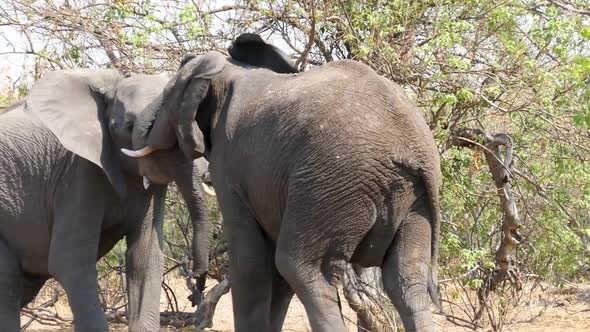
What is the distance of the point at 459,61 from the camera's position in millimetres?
7594

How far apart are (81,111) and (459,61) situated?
2607mm

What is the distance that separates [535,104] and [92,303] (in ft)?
11.6

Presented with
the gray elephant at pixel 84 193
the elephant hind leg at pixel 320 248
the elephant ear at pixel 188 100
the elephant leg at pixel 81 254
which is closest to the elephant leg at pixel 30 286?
the gray elephant at pixel 84 193

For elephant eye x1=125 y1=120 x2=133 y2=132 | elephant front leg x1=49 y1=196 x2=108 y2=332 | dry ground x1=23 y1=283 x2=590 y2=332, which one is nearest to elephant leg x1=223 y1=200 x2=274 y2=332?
elephant eye x1=125 y1=120 x2=133 y2=132

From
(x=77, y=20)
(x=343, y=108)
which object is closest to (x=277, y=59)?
(x=343, y=108)

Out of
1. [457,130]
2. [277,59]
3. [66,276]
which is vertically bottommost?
[66,276]

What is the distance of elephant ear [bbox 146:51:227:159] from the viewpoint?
18.7ft

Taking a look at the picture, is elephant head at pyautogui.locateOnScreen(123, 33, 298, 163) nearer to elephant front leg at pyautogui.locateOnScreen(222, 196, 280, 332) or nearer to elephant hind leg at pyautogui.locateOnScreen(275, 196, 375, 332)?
elephant front leg at pyautogui.locateOnScreen(222, 196, 280, 332)

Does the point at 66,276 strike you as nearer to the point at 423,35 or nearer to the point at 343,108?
the point at 343,108

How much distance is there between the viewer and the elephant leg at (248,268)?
561cm

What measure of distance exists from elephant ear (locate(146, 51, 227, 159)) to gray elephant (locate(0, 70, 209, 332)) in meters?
0.24

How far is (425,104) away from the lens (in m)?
8.15

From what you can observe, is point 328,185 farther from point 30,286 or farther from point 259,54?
point 30,286

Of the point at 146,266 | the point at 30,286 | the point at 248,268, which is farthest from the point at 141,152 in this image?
the point at 30,286
